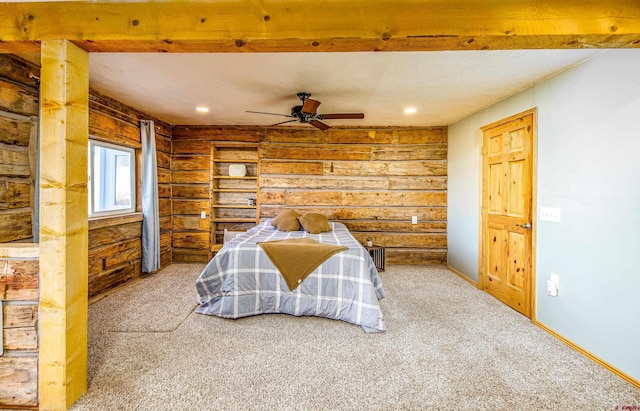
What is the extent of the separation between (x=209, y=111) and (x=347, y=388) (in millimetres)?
3795

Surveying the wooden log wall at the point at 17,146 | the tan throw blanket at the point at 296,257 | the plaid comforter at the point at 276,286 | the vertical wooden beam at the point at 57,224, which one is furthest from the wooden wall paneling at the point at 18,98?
the tan throw blanket at the point at 296,257

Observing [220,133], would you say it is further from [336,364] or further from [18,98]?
[336,364]

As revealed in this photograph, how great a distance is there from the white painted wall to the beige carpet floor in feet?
0.91

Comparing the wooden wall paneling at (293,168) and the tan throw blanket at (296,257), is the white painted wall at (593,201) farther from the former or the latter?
the wooden wall paneling at (293,168)

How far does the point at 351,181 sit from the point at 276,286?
104 inches

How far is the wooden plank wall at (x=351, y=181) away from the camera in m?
4.84

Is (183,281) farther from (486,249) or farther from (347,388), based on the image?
(486,249)

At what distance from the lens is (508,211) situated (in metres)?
3.24

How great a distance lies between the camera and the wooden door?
291 cm

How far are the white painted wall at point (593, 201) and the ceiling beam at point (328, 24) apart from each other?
64cm

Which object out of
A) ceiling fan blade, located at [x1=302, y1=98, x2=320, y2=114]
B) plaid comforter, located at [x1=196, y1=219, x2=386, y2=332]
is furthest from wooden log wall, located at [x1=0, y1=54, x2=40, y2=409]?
ceiling fan blade, located at [x1=302, y1=98, x2=320, y2=114]

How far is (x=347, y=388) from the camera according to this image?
5.90 ft

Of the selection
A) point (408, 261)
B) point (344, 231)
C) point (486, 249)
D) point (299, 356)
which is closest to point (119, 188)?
point (344, 231)

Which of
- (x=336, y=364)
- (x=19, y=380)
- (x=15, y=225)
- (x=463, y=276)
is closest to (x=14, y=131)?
(x=15, y=225)
